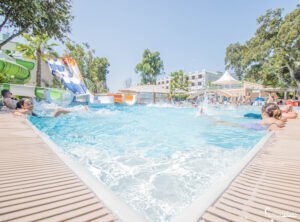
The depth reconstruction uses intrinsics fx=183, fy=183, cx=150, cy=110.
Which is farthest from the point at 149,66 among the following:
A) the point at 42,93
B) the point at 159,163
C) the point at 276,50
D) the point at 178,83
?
the point at 159,163

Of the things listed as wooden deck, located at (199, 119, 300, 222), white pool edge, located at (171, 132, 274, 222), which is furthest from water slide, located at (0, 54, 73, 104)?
wooden deck, located at (199, 119, 300, 222)

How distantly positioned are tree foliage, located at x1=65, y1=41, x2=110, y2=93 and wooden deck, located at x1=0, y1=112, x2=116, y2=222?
3059 centimetres

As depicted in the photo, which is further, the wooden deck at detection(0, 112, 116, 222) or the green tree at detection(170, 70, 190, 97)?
the green tree at detection(170, 70, 190, 97)

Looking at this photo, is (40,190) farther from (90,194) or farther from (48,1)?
(48,1)

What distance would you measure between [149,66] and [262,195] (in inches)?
1751

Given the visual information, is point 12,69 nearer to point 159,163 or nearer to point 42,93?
point 42,93

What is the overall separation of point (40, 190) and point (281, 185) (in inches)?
103

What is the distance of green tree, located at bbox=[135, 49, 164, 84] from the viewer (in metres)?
44.8

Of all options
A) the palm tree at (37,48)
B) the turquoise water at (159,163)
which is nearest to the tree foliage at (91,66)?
the palm tree at (37,48)

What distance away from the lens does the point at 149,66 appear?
44.8 m

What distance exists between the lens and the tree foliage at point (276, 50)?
70.2ft

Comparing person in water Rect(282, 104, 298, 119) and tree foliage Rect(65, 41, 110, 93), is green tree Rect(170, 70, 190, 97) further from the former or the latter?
person in water Rect(282, 104, 298, 119)

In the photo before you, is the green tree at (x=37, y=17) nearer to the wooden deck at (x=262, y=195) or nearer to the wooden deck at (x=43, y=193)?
the wooden deck at (x=43, y=193)

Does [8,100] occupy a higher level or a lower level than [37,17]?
lower
